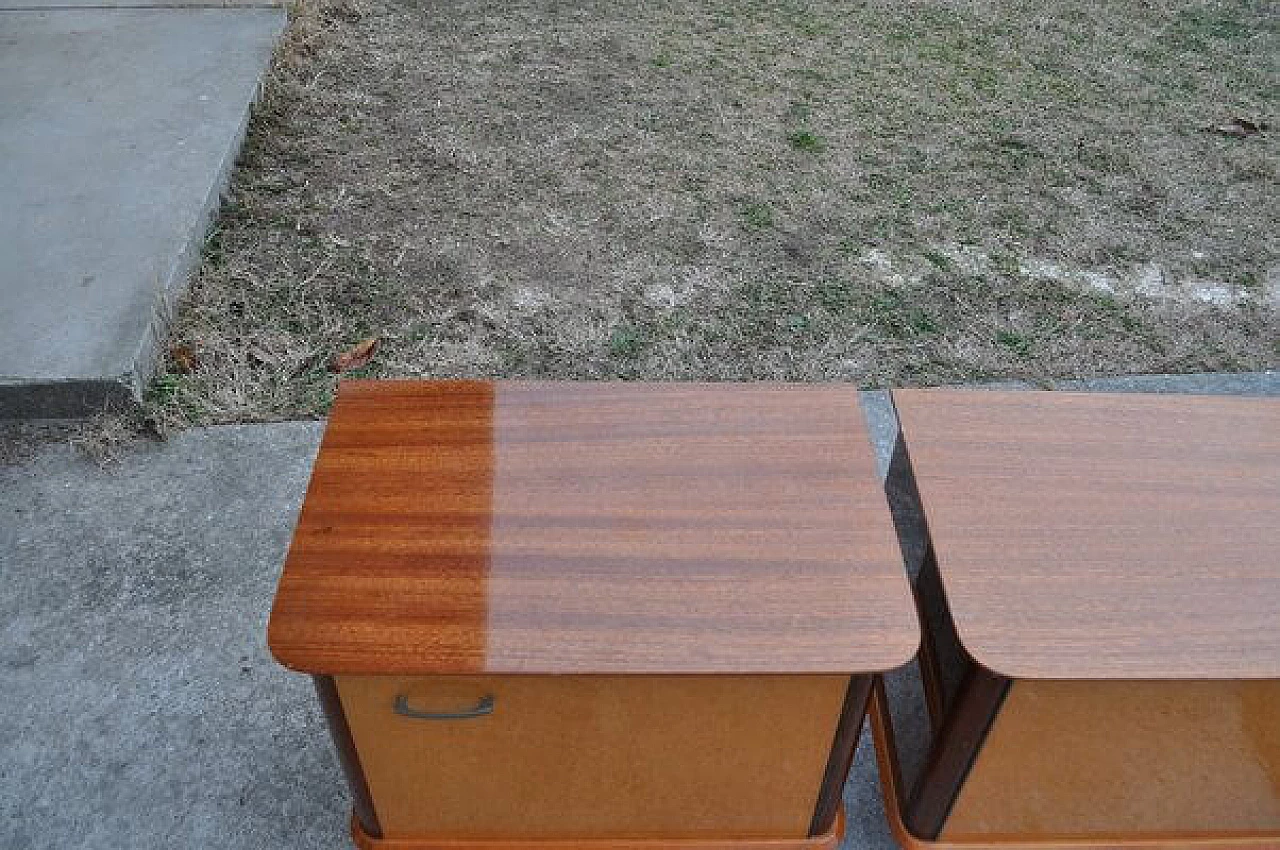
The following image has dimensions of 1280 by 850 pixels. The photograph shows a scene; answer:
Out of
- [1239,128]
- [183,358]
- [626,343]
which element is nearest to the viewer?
[183,358]

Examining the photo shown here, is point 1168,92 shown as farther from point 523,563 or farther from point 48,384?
point 48,384

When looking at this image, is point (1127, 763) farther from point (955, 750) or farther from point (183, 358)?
point (183, 358)

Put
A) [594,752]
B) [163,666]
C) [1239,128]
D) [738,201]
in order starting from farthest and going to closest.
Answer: [1239,128]
[738,201]
[163,666]
[594,752]

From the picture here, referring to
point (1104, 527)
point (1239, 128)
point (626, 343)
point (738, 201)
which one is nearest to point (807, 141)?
point (738, 201)

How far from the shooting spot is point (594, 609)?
1.14 metres

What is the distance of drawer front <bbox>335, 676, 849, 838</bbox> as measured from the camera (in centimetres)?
116

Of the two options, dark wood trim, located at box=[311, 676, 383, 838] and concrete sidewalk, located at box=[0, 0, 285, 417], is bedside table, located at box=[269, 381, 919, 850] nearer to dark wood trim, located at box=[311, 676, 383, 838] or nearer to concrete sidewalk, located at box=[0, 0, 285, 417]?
dark wood trim, located at box=[311, 676, 383, 838]

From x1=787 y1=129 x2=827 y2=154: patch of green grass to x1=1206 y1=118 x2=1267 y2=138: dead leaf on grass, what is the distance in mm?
1377

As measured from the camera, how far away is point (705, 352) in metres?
2.44

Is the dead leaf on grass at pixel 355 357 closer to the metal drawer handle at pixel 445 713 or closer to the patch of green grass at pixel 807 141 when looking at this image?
the metal drawer handle at pixel 445 713

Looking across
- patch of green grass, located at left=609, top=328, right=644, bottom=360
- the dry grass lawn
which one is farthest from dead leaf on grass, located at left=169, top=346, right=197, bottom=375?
patch of green grass, located at left=609, top=328, right=644, bottom=360

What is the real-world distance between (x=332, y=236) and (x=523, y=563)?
6.00 feet

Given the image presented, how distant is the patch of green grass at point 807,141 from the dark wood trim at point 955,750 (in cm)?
227

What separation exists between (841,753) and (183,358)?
175cm
